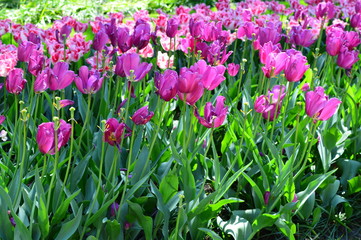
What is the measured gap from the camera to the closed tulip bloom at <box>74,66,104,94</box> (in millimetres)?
2203

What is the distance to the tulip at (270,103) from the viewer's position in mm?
2336

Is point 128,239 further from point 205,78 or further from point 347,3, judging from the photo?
point 347,3

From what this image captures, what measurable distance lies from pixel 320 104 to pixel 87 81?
888mm

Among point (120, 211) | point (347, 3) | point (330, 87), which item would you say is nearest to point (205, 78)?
point (120, 211)

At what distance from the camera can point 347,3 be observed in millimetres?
5422

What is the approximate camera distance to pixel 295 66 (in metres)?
2.35

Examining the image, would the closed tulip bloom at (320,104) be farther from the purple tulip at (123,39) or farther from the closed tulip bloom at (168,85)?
the purple tulip at (123,39)

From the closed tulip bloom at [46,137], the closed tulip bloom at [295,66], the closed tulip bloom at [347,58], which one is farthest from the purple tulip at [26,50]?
the closed tulip bloom at [347,58]

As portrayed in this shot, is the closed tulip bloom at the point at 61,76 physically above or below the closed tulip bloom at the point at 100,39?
above

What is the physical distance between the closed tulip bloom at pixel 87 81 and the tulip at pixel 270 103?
0.65m

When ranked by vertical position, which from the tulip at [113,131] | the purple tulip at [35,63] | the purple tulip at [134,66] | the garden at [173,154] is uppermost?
the purple tulip at [134,66]

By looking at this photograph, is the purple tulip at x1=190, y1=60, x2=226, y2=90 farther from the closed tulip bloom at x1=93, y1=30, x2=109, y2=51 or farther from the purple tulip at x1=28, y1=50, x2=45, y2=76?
the closed tulip bloom at x1=93, y1=30, x2=109, y2=51

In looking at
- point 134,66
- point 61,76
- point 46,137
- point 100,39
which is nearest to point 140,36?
point 100,39

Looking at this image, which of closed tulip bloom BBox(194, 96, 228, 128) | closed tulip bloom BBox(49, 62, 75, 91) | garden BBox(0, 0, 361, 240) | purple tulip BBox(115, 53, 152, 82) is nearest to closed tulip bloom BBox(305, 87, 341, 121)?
garden BBox(0, 0, 361, 240)
